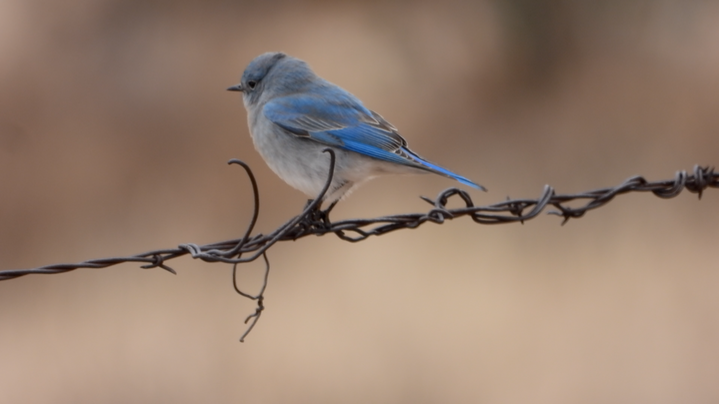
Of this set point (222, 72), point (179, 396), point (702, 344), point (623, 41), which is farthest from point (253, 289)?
point (623, 41)

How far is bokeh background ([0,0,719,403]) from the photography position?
224 inches

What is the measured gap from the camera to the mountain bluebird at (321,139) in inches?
142

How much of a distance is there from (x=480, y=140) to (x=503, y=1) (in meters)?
1.63

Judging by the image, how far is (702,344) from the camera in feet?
18.7

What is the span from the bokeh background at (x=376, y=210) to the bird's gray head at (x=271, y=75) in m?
2.27

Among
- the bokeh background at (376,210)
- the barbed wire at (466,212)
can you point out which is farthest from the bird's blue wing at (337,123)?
the bokeh background at (376,210)

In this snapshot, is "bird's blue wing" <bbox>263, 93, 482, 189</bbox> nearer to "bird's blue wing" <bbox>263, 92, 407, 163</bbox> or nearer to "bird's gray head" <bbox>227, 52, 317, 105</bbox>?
"bird's blue wing" <bbox>263, 92, 407, 163</bbox>

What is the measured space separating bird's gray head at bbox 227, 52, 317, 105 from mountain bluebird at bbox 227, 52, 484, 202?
0.04 feet

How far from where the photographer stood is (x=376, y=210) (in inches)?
259

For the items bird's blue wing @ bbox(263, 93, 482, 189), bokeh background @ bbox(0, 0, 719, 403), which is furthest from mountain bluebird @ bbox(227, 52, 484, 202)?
bokeh background @ bbox(0, 0, 719, 403)

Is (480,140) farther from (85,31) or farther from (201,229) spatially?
(85,31)

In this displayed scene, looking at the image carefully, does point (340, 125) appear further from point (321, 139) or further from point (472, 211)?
point (472, 211)

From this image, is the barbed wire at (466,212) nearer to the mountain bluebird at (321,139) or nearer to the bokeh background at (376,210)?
the mountain bluebird at (321,139)

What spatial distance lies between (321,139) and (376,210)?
2.96 meters
